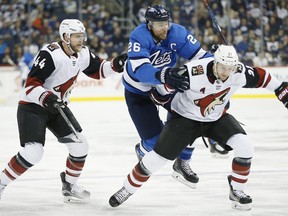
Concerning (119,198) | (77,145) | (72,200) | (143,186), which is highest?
(77,145)

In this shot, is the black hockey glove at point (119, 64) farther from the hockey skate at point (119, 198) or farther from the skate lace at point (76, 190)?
the hockey skate at point (119, 198)

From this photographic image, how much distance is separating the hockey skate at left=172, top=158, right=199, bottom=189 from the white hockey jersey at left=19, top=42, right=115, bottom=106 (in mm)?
974

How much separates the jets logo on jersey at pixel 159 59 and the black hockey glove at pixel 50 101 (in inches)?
31.0

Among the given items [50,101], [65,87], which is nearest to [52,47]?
[65,87]

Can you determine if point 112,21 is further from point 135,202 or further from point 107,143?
point 135,202

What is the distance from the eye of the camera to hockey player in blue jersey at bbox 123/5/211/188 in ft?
14.7

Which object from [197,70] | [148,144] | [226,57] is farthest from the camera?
[148,144]

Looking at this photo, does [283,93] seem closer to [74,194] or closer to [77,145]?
[77,145]

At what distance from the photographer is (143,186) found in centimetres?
499

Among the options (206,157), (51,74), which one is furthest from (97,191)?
(206,157)

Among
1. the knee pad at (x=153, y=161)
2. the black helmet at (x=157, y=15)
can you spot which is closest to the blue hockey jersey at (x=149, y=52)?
the black helmet at (x=157, y=15)

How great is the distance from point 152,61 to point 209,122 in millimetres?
722

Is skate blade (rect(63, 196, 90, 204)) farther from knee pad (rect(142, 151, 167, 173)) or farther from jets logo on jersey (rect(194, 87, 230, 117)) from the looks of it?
jets logo on jersey (rect(194, 87, 230, 117))

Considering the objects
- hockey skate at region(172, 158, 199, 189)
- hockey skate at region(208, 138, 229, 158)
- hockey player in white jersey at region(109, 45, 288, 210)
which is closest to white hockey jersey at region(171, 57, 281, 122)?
hockey player in white jersey at region(109, 45, 288, 210)
